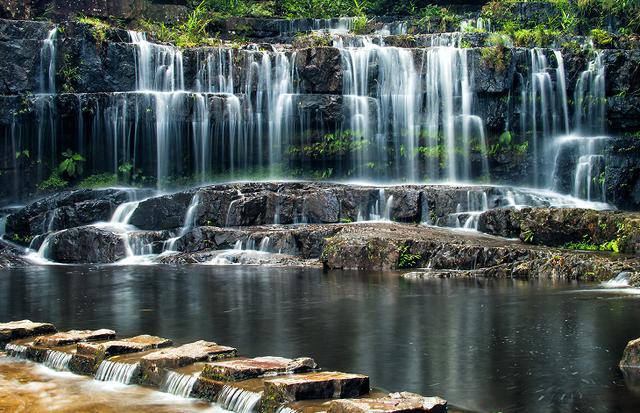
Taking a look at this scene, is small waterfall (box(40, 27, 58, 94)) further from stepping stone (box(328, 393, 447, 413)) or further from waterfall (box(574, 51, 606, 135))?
stepping stone (box(328, 393, 447, 413))

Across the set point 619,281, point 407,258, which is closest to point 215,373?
point 619,281

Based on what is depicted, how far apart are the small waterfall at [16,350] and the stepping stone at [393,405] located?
19.0 feet

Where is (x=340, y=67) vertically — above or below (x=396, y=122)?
above

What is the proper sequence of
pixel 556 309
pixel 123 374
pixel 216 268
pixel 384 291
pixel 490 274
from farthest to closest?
pixel 216 268
pixel 490 274
pixel 384 291
pixel 556 309
pixel 123 374

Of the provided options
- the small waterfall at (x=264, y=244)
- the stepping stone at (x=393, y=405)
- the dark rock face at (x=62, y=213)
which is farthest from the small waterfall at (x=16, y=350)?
the dark rock face at (x=62, y=213)

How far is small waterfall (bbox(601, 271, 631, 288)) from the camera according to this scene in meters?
17.8

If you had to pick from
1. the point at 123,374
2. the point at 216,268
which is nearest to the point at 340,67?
the point at 216,268

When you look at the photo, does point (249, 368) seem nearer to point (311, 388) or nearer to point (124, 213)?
point (311, 388)

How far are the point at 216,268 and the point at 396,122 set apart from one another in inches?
532

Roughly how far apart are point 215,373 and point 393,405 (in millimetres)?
2463

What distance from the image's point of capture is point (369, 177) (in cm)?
3438

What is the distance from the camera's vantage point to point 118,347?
35.7 ft

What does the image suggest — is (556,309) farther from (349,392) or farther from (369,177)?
(369,177)

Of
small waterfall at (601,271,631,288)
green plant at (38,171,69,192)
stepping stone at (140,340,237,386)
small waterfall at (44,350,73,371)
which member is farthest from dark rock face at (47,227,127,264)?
stepping stone at (140,340,237,386)
